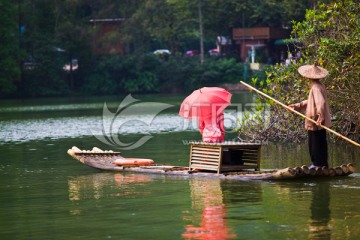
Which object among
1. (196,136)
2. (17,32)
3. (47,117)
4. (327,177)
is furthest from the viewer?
(17,32)

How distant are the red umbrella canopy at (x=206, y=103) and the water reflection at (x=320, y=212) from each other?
8.39 feet

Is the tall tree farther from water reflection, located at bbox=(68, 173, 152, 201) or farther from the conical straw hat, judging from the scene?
the conical straw hat

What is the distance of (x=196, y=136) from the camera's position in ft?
94.2

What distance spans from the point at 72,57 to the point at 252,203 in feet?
181

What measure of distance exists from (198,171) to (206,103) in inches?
47.8

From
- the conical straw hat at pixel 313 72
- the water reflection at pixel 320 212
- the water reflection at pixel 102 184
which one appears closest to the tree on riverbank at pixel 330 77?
the conical straw hat at pixel 313 72

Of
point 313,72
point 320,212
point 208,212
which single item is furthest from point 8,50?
point 320,212

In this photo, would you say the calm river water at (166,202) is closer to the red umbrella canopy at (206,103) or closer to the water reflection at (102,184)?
the water reflection at (102,184)

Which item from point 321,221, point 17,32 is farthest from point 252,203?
point 17,32

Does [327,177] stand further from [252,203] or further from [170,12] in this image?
[170,12]

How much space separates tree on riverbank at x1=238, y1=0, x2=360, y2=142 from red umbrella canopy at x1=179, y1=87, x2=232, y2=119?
4.17 metres

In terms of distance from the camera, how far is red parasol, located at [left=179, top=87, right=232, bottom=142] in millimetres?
17688

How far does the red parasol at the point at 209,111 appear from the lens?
696 inches

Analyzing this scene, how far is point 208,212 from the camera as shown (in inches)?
541
